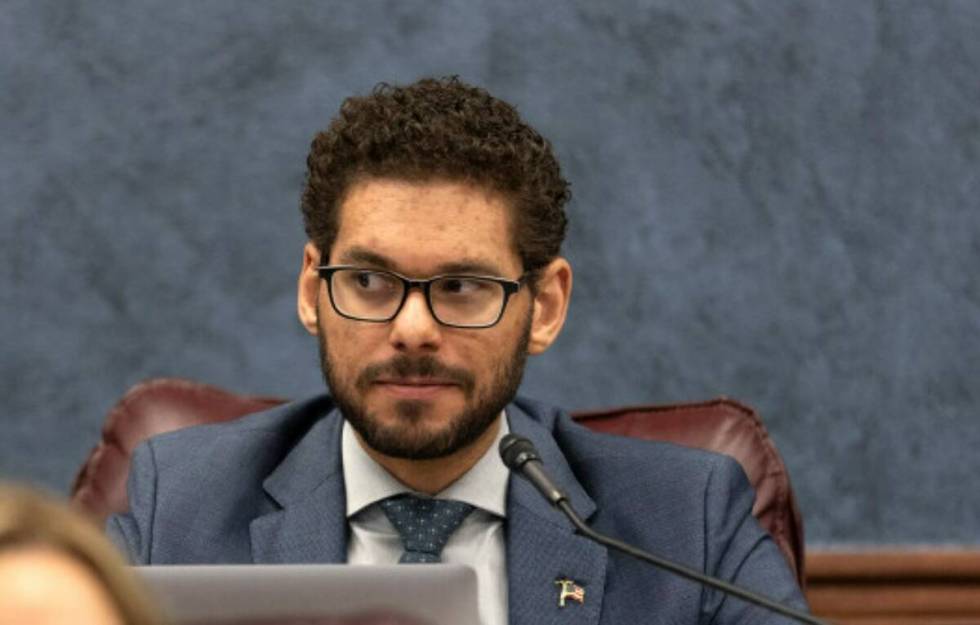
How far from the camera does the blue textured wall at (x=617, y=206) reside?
2.39m

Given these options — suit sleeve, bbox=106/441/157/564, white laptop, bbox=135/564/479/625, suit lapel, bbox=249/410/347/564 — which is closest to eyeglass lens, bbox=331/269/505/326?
suit lapel, bbox=249/410/347/564

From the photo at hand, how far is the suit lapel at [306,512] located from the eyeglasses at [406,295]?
211 mm

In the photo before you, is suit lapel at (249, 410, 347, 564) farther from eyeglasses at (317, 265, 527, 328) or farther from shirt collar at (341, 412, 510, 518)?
eyeglasses at (317, 265, 527, 328)

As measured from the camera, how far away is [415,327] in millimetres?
1554

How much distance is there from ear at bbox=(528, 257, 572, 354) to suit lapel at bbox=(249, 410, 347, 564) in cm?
26

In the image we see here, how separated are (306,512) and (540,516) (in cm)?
25

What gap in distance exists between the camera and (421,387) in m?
1.59

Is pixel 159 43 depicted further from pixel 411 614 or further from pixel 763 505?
pixel 411 614

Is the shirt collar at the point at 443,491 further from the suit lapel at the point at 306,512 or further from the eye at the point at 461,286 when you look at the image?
the eye at the point at 461,286

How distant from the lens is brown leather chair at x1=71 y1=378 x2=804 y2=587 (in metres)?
1.87

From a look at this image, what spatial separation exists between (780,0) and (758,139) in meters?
0.23

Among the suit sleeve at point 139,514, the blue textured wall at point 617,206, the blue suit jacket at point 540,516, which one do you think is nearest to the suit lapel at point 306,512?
the blue suit jacket at point 540,516

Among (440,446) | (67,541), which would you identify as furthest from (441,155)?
(67,541)

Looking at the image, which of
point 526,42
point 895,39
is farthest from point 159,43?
point 895,39
